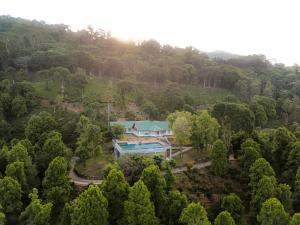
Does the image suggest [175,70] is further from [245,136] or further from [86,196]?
[86,196]

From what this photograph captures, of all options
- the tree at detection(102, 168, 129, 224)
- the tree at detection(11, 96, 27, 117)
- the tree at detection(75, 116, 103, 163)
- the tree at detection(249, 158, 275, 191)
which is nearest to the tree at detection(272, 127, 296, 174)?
the tree at detection(249, 158, 275, 191)

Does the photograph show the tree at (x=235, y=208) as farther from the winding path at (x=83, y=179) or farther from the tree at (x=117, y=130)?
the tree at (x=117, y=130)

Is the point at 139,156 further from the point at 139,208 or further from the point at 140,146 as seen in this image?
the point at 139,208

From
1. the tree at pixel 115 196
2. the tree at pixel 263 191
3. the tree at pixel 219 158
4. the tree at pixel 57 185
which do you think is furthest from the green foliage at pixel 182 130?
the tree at pixel 57 185

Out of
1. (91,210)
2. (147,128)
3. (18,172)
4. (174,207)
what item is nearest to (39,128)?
(18,172)

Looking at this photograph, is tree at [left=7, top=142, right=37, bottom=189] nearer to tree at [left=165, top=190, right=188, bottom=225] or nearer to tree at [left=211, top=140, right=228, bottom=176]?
tree at [left=165, top=190, right=188, bottom=225]
